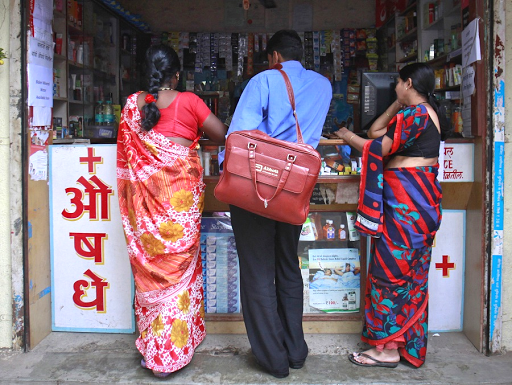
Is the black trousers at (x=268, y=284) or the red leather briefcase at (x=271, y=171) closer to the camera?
the red leather briefcase at (x=271, y=171)

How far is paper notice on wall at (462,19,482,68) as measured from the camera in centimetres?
266

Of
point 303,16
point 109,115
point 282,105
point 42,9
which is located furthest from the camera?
point 303,16

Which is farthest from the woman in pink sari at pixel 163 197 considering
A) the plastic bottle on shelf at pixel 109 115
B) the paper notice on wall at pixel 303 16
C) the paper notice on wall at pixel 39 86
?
the paper notice on wall at pixel 303 16

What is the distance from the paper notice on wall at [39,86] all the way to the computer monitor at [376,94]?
5.88ft

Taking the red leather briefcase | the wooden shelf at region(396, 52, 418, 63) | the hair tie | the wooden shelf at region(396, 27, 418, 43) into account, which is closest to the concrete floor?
the red leather briefcase

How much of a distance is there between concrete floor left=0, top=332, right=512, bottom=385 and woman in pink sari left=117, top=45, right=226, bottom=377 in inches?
7.3

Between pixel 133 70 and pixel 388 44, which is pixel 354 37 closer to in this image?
pixel 388 44

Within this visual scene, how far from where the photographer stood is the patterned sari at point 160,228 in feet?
7.99

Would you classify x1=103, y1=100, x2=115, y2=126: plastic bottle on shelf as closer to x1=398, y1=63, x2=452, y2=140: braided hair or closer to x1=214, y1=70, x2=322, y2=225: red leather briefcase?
x1=214, y1=70, x2=322, y2=225: red leather briefcase

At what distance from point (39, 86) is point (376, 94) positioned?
6.13 ft

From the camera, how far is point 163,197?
2436 mm

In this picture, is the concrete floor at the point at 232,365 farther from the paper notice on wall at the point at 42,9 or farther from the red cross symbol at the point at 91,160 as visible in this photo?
the paper notice on wall at the point at 42,9

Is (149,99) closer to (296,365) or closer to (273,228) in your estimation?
(273,228)

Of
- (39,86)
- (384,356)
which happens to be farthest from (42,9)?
(384,356)
